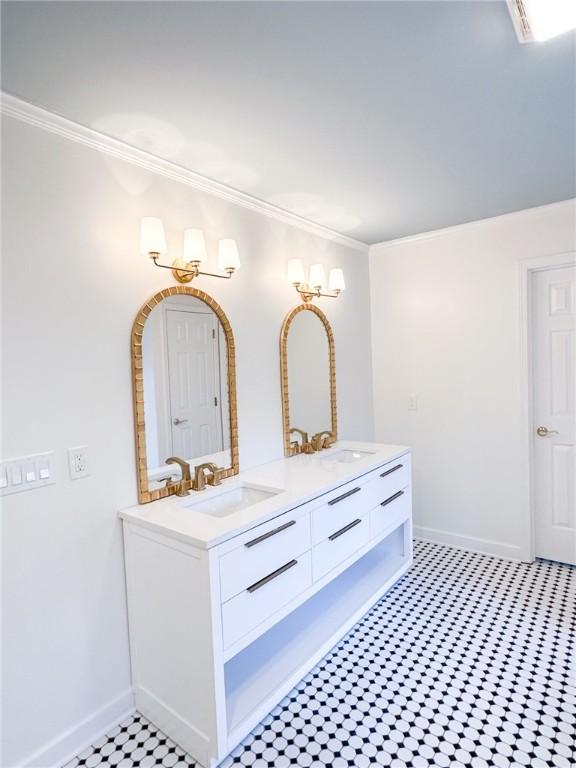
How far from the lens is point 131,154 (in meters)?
1.93

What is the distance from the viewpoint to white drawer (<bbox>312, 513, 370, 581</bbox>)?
2.14 m

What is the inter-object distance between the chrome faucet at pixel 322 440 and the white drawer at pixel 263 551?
3.01 feet

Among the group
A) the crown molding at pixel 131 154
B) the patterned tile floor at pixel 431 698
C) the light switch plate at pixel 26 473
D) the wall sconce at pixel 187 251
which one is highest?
the crown molding at pixel 131 154

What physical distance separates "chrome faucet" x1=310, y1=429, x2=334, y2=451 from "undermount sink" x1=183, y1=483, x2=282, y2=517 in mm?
762

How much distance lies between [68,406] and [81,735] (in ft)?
4.11

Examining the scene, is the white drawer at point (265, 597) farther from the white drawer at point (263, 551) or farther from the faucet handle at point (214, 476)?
the faucet handle at point (214, 476)

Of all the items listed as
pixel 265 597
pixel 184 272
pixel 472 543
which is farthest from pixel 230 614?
pixel 472 543

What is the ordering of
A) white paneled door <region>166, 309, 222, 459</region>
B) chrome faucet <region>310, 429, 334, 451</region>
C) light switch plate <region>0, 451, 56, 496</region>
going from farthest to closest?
1. chrome faucet <region>310, 429, 334, 451</region>
2. white paneled door <region>166, 309, 222, 459</region>
3. light switch plate <region>0, 451, 56, 496</region>

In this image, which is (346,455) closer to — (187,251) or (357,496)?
(357,496)

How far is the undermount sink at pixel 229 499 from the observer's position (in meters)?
2.09

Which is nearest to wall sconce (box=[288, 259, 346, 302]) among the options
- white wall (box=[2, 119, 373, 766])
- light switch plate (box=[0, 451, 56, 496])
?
white wall (box=[2, 119, 373, 766])

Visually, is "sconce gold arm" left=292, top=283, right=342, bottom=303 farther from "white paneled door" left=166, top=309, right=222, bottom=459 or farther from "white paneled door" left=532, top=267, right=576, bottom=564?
"white paneled door" left=532, top=267, right=576, bottom=564

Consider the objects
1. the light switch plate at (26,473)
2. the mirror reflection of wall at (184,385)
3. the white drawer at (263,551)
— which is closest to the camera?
the light switch plate at (26,473)

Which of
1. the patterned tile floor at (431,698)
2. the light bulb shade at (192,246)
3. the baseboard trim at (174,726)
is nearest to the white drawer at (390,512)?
the patterned tile floor at (431,698)
